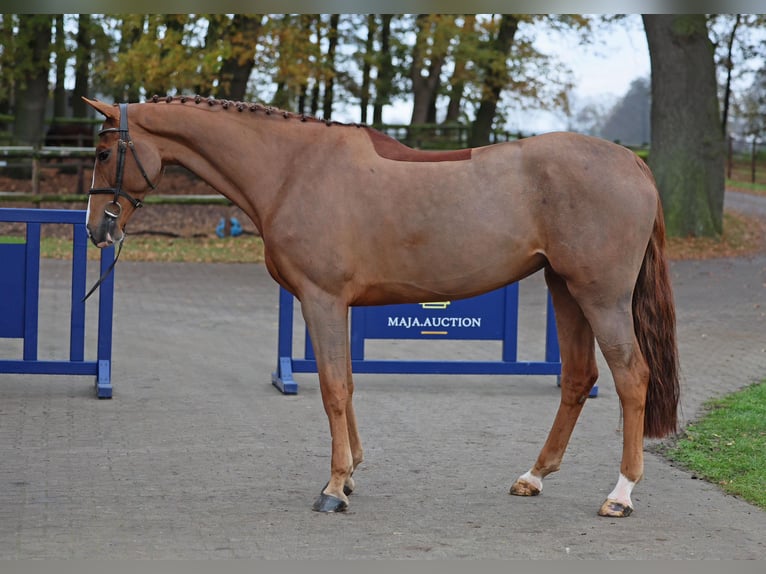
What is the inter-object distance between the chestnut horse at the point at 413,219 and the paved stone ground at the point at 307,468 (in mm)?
445

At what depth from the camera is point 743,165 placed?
47.5 meters

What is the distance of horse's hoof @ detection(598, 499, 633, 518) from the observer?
5.89 meters

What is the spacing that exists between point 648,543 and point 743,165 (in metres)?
44.9

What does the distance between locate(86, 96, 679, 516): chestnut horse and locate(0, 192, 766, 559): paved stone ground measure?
445mm

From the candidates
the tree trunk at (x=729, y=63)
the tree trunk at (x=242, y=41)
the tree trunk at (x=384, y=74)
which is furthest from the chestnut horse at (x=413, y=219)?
the tree trunk at (x=729, y=63)

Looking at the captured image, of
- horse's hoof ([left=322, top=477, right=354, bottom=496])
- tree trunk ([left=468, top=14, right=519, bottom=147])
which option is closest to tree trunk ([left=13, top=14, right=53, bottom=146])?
tree trunk ([left=468, top=14, right=519, bottom=147])

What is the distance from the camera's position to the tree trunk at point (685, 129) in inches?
848

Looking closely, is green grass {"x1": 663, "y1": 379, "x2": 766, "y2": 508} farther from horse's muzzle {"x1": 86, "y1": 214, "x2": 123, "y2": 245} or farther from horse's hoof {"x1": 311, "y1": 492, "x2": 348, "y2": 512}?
horse's muzzle {"x1": 86, "y1": 214, "x2": 123, "y2": 245}

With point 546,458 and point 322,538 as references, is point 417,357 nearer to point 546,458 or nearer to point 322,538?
point 546,458

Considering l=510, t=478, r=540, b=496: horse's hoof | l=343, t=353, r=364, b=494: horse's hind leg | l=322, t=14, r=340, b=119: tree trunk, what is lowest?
l=510, t=478, r=540, b=496: horse's hoof

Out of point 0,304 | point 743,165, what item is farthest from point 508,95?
point 0,304

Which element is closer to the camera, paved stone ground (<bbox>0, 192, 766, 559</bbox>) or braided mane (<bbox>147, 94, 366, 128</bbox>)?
paved stone ground (<bbox>0, 192, 766, 559</bbox>)

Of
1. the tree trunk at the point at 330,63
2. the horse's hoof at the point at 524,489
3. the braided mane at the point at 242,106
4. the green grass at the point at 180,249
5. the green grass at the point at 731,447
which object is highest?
the tree trunk at the point at 330,63

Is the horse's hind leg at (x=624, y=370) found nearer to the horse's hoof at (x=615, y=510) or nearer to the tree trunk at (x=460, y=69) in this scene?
the horse's hoof at (x=615, y=510)
